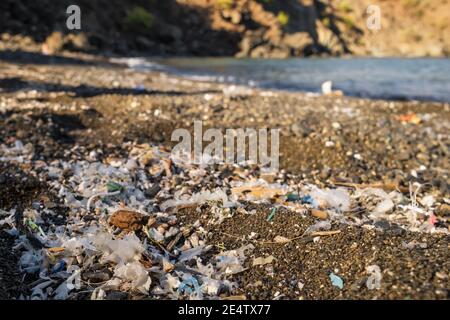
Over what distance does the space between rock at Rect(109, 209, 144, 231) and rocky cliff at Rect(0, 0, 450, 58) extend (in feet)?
74.0

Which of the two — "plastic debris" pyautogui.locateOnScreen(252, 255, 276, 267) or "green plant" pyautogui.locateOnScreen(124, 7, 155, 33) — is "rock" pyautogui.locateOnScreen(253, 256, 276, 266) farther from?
"green plant" pyautogui.locateOnScreen(124, 7, 155, 33)

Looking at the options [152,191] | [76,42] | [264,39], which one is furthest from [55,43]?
[264,39]

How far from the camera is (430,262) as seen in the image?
2.75 meters

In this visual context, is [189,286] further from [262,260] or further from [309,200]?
[309,200]

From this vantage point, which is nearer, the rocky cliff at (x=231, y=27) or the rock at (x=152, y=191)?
the rock at (x=152, y=191)

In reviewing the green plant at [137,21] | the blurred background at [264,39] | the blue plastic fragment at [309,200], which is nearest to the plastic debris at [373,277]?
the blue plastic fragment at [309,200]

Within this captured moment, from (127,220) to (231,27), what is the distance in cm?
4823

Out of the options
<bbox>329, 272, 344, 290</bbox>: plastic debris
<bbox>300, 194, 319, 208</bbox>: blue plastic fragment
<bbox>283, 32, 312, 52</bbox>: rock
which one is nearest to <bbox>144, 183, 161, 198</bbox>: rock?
<bbox>300, 194, 319, 208</bbox>: blue plastic fragment

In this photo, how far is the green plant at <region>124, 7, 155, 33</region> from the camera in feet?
132

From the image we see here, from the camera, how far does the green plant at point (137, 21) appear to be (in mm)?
40125

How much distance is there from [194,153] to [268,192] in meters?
1.70

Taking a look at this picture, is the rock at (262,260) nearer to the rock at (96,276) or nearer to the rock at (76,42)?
the rock at (96,276)

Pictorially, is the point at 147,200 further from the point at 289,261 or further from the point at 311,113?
the point at 311,113
